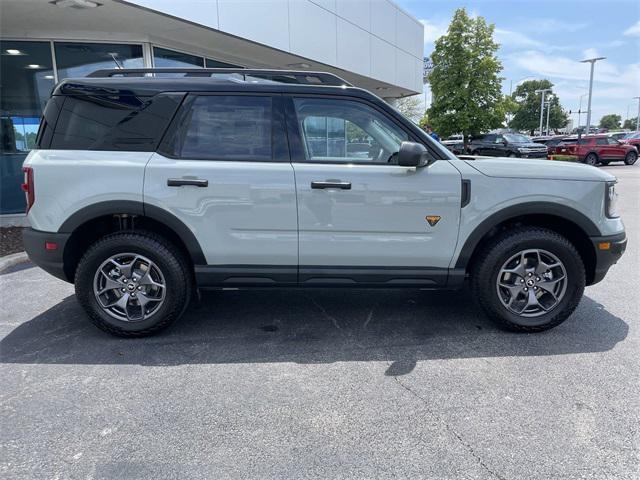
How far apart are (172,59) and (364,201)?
26.6 feet

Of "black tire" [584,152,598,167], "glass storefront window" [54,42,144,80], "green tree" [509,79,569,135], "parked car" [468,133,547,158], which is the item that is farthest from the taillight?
"green tree" [509,79,569,135]

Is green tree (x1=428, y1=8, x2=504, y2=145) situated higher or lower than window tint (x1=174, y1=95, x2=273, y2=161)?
higher

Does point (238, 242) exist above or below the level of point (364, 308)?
above

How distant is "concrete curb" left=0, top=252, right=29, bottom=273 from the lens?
5.80 metres

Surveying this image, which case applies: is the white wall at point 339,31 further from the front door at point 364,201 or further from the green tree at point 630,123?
the green tree at point 630,123

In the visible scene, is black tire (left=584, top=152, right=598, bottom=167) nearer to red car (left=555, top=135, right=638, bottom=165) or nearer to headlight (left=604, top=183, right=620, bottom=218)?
red car (left=555, top=135, right=638, bottom=165)

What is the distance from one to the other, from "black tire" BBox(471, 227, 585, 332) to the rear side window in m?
2.79

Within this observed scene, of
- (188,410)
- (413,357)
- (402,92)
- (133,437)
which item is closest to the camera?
(133,437)

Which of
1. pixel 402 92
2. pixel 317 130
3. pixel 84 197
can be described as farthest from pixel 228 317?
pixel 402 92

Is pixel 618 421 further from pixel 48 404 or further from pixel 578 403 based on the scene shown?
pixel 48 404

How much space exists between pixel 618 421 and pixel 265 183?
2735 mm

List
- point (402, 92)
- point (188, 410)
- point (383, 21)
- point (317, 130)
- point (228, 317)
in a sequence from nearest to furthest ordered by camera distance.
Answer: point (188, 410) → point (317, 130) → point (228, 317) → point (383, 21) → point (402, 92)

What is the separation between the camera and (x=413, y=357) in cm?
338

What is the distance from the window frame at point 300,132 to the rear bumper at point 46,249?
1.92 metres
